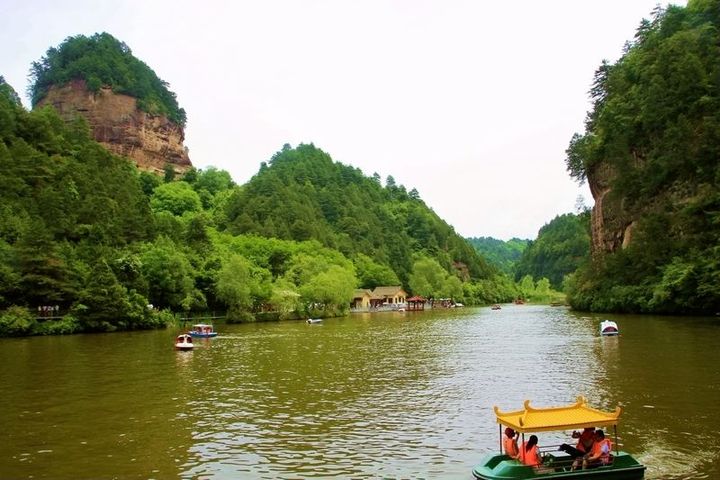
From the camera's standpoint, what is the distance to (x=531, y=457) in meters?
15.5

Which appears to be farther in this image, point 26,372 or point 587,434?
point 26,372

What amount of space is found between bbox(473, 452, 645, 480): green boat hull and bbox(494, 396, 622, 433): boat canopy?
2.86 ft

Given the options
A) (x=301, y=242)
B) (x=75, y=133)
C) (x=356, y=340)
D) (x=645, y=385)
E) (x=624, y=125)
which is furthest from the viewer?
(x=301, y=242)

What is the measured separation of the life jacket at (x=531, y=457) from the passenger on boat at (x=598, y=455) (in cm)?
121

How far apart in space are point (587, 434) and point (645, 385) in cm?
1447

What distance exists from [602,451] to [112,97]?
16581 cm

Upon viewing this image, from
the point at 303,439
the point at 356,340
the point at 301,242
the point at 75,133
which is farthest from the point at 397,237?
the point at 303,439

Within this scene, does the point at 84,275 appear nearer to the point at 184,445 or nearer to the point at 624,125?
the point at 184,445

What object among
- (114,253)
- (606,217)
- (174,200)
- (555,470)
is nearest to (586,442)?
(555,470)

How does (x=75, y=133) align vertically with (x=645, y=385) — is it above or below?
above

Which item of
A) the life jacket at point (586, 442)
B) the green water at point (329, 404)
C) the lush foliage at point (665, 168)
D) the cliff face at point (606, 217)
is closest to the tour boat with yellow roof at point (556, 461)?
the life jacket at point (586, 442)

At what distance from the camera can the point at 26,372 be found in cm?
3581

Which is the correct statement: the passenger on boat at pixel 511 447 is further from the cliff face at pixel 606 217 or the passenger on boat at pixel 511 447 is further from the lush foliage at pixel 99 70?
the lush foliage at pixel 99 70

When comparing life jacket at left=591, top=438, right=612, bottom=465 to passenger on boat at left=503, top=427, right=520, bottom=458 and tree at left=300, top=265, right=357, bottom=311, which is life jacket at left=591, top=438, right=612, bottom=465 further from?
tree at left=300, top=265, right=357, bottom=311
